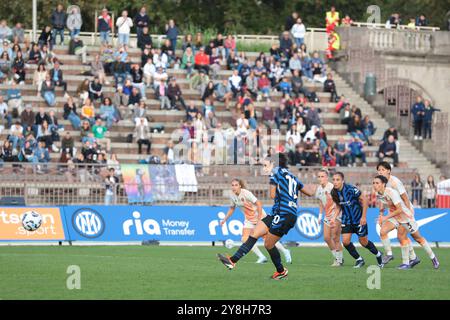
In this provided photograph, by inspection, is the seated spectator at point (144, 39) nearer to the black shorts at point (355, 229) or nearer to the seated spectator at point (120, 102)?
the seated spectator at point (120, 102)

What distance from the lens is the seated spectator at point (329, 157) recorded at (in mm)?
40166

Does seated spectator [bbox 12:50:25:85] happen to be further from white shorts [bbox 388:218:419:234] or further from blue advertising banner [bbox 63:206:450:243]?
white shorts [bbox 388:218:419:234]

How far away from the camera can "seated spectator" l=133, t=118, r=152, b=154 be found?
3981 centimetres

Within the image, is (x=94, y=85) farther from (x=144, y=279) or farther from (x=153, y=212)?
(x=144, y=279)

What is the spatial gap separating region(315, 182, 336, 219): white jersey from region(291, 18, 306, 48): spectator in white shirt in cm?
2254

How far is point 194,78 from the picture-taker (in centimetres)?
4388

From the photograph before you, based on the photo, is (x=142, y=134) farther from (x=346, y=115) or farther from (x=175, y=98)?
(x=346, y=115)

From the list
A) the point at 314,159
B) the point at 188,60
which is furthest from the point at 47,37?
the point at 314,159

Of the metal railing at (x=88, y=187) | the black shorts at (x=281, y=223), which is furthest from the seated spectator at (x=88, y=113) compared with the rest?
the black shorts at (x=281, y=223)

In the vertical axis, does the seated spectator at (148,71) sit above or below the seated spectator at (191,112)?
above

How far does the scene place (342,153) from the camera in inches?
1604

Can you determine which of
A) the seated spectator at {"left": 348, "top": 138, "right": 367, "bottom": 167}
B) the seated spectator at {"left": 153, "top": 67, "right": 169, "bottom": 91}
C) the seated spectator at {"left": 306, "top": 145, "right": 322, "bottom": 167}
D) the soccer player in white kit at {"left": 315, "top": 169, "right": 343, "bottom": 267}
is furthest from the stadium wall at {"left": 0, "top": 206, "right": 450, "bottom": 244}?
the seated spectator at {"left": 153, "top": 67, "right": 169, "bottom": 91}

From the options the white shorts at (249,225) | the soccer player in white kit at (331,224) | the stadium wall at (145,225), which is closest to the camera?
the soccer player in white kit at (331,224)

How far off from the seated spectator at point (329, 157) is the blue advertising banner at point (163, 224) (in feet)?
19.5
